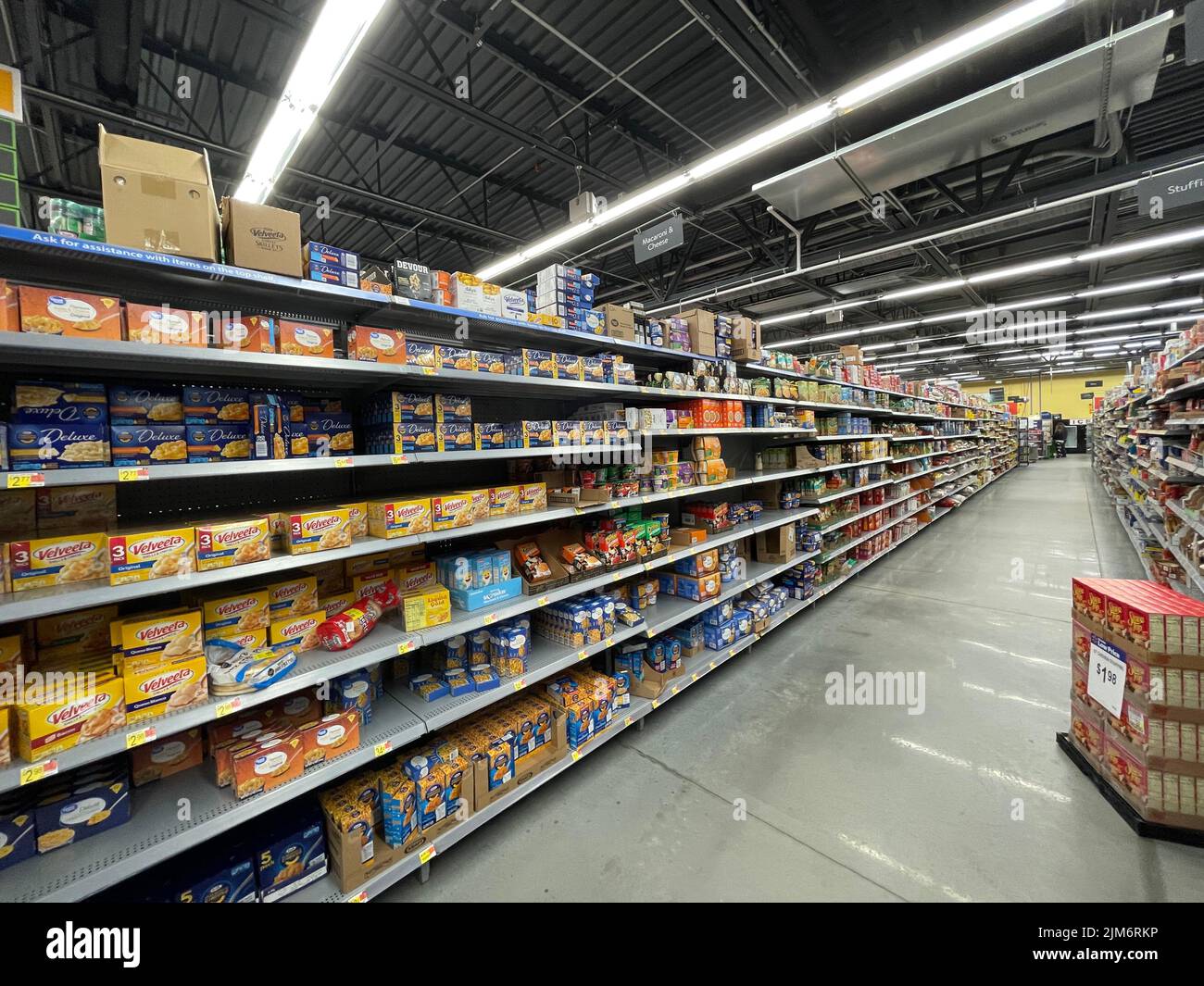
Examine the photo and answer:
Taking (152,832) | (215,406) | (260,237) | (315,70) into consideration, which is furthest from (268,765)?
(315,70)

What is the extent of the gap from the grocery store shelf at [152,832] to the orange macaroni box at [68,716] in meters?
0.34

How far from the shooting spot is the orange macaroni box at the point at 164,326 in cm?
128

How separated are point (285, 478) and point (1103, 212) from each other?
9848 millimetres

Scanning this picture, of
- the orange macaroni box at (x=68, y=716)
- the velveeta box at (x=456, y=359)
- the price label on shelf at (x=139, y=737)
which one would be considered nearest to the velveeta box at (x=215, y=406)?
the velveeta box at (x=456, y=359)

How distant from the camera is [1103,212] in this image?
6.11 meters

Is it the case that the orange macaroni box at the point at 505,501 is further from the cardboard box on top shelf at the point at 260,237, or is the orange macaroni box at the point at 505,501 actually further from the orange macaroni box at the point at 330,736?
the cardboard box on top shelf at the point at 260,237

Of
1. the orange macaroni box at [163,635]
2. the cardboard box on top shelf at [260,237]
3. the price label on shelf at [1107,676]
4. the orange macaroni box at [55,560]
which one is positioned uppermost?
the cardboard box on top shelf at [260,237]

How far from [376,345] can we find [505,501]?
0.86 metres

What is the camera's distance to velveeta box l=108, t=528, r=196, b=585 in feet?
4.22

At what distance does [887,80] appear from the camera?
2.75 meters

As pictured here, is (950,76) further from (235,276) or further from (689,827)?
(689,827)

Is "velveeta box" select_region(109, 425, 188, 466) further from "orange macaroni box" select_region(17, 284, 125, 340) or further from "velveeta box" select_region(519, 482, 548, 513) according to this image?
"velveeta box" select_region(519, 482, 548, 513)

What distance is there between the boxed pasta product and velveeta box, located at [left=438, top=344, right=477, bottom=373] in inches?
41.4

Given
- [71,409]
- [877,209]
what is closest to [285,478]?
[71,409]
